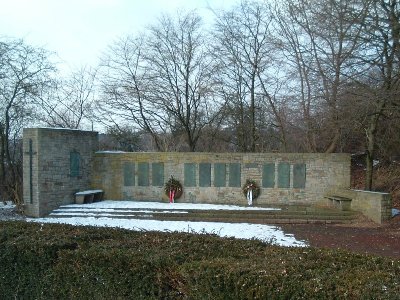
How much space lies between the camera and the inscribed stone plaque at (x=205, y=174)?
18562 mm

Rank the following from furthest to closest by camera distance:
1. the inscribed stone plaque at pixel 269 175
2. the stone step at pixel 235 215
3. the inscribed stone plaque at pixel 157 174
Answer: the inscribed stone plaque at pixel 157 174, the inscribed stone plaque at pixel 269 175, the stone step at pixel 235 215

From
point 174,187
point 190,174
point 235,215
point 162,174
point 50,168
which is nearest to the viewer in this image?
point 235,215

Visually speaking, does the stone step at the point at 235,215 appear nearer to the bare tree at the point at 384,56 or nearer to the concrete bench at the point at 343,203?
the concrete bench at the point at 343,203

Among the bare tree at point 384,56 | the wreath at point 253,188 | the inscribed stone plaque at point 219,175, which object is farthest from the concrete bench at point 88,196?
the bare tree at point 384,56

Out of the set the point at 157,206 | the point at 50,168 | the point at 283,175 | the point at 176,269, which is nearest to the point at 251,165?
the point at 283,175

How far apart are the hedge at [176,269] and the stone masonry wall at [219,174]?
513 inches

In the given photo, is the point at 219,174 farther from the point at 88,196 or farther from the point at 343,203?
the point at 88,196

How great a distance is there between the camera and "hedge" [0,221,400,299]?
3296 mm

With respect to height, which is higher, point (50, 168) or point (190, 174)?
point (50, 168)

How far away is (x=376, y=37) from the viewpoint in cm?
1234

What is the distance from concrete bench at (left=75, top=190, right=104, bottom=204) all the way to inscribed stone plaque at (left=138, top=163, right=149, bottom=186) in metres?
1.92

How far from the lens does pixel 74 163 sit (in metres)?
18.4

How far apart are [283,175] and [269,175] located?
0.60 metres

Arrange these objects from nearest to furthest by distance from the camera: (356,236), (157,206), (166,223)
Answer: (356,236)
(166,223)
(157,206)
